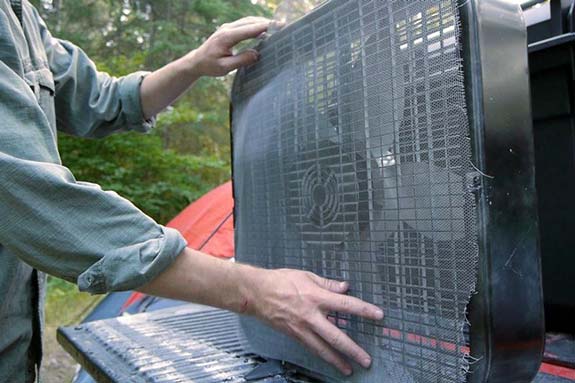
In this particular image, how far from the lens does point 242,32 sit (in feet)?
3.60

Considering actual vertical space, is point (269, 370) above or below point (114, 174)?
below

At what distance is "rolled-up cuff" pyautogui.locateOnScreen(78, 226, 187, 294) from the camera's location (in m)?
0.72

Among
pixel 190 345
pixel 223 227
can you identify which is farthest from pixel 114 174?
pixel 190 345

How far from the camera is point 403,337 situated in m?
0.67

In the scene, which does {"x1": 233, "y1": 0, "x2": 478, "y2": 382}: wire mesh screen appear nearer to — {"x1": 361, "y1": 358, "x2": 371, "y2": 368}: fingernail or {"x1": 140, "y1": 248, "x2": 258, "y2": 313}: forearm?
{"x1": 361, "y1": 358, "x2": 371, "y2": 368}: fingernail

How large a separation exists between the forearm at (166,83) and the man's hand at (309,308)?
74 cm

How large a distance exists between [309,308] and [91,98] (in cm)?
102

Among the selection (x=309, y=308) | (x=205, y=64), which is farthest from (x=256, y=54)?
(x=309, y=308)

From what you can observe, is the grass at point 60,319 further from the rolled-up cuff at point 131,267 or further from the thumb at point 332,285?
the thumb at point 332,285

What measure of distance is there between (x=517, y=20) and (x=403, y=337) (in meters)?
0.42

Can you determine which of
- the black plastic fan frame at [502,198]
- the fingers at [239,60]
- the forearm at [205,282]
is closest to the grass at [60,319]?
the fingers at [239,60]

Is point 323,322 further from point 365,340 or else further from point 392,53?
point 392,53

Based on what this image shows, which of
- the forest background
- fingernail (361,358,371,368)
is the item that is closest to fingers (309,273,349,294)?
fingernail (361,358,371,368)

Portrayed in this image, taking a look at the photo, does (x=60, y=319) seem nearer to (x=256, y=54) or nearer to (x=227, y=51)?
(x=227, y=51)
